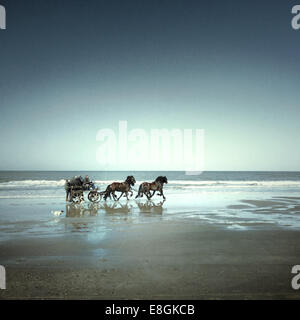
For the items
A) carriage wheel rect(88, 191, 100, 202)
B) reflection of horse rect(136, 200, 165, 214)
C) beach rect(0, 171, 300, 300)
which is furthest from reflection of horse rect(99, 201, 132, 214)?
beach rect(0, 171, 300, 300)

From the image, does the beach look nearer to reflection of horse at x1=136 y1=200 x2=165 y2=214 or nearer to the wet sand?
the wet sand

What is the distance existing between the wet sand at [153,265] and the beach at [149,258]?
0.6 inches

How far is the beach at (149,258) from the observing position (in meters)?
3.60

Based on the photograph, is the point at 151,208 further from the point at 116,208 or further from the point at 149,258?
the point at 149,258

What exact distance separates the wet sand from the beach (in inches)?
0.6

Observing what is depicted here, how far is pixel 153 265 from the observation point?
459cm

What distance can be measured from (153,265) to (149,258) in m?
0.42

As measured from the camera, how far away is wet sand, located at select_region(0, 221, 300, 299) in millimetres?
3551

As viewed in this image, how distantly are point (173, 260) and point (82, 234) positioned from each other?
10.7ft

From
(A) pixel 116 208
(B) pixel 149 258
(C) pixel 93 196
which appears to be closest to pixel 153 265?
(B) pixel 149 258
